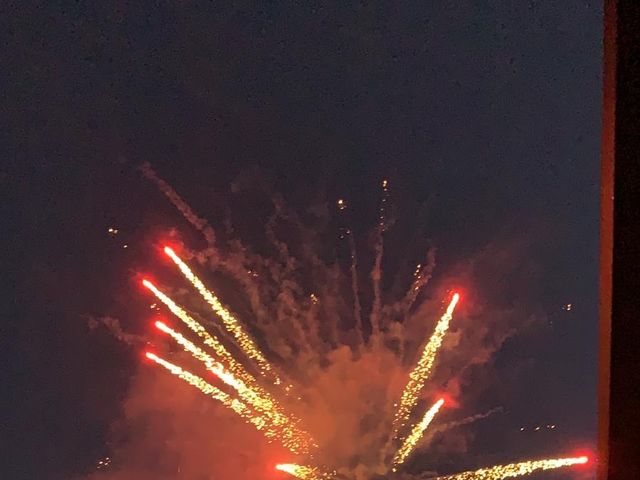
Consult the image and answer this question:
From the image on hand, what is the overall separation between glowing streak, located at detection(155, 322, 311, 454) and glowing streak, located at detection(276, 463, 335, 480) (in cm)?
19

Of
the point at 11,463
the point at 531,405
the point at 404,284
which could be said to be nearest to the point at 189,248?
the point at 404,284

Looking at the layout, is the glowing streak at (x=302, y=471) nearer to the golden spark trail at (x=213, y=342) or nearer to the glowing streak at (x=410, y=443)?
the glowing streak at (x=410, y=443)

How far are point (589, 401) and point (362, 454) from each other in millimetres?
2724

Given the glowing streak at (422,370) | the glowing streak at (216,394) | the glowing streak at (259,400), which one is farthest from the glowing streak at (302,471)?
the glowing streak at (422,370)

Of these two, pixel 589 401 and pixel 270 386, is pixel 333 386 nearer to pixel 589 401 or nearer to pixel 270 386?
pixel 270 386

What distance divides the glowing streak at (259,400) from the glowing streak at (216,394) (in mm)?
88

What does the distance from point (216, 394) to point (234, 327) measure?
2.42 feet

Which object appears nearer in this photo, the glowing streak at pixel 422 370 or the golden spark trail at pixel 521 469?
the glowing streak at pixel 422 370

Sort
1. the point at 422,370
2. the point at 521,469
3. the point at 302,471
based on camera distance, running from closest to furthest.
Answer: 1. the point at 422,370
2. the point at 302,471
3. the point at 521,469

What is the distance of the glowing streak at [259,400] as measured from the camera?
775 centimetres

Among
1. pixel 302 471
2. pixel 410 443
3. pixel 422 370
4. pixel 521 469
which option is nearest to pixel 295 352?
pixel 422 370

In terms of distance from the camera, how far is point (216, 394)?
26.5ft

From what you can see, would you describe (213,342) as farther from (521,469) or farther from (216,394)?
(521,469)

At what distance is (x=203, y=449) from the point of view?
8.98 metres
